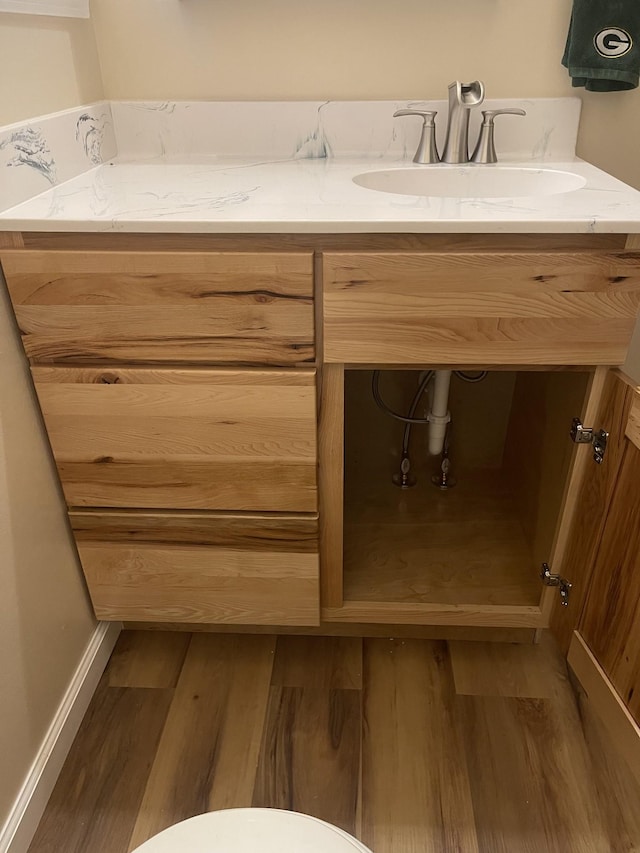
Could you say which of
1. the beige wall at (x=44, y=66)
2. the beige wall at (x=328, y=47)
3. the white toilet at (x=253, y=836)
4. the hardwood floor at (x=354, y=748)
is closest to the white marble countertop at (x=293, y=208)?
the beige wall at (x=44, y=66)

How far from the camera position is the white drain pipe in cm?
134

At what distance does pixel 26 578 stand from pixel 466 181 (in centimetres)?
109

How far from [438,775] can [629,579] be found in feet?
1.67

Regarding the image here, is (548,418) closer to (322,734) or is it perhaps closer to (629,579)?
(629,579)

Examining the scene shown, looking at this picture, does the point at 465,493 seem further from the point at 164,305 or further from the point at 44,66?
the point at 44,66

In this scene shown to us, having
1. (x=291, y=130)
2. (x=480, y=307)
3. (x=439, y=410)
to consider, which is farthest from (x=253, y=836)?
(x=291, y=130)

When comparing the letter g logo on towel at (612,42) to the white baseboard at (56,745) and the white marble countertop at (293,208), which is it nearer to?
the white marble countertop at (293,208)

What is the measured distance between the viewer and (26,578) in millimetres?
1065

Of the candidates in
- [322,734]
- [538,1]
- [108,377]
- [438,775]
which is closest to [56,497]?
[108,377]

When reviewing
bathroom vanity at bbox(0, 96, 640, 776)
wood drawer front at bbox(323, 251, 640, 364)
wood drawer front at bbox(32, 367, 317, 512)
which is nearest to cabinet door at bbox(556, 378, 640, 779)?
bathroom vanity at bbox(0, 96, 640, 776)

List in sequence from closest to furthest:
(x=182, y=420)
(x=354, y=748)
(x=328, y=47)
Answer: (x=182, y=420) < (x=354, y=748) < (x=328, y=47)

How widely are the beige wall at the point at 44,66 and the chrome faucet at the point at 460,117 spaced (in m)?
0.72

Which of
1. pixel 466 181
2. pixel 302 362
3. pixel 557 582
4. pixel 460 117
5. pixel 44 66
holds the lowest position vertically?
pixel 557 582

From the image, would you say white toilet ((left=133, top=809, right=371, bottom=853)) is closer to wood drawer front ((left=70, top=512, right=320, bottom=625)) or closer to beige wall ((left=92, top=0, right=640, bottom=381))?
wood drawer front ((left=70, top=512, right=320, bottom=625))
